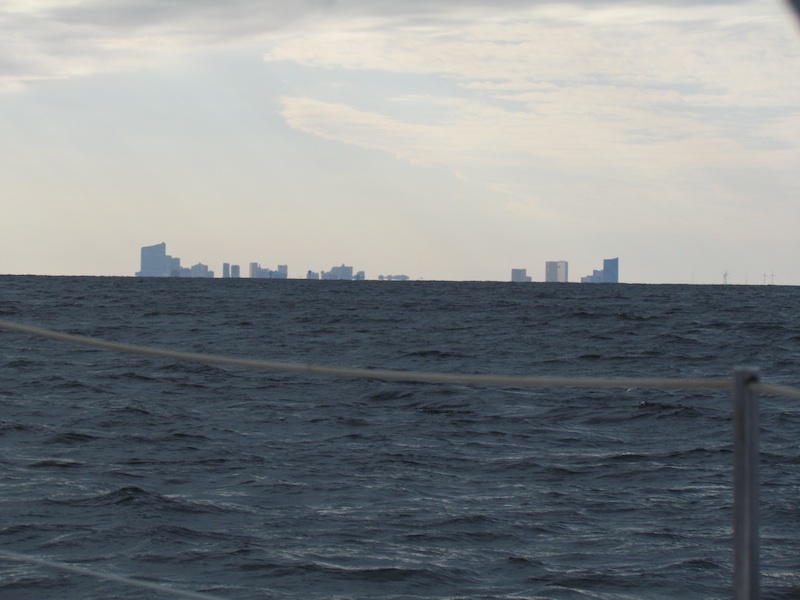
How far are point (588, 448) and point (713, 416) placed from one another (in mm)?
4318

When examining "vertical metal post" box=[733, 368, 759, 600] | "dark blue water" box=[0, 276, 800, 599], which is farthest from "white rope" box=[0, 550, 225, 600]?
"dark blue water" box=[0, 276, 800, 599]

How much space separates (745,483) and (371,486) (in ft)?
30.1

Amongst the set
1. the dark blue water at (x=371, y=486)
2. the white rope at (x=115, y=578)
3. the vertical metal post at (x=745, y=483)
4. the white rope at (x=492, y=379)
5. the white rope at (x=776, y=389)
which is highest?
the white rope at (x=776, y=389)

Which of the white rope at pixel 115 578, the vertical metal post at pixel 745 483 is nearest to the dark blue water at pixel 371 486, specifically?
the white rope at pixel 115 578

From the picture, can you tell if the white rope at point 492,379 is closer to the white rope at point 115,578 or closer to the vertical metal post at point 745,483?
the vertical metal post at point 745,483

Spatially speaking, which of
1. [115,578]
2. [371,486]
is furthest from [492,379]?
[371,486]

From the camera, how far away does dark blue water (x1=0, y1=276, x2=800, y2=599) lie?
8.17 meters

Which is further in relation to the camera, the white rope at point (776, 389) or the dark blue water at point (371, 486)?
the dark blue water at point (371, 486)

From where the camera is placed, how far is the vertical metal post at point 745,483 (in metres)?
2.14

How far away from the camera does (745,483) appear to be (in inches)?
85.1

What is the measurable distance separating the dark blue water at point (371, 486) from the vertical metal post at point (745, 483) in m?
5.67

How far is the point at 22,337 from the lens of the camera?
33219 mm

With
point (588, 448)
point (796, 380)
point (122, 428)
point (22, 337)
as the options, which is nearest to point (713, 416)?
point (588, 448)

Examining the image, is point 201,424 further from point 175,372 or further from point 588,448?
point 175,372
